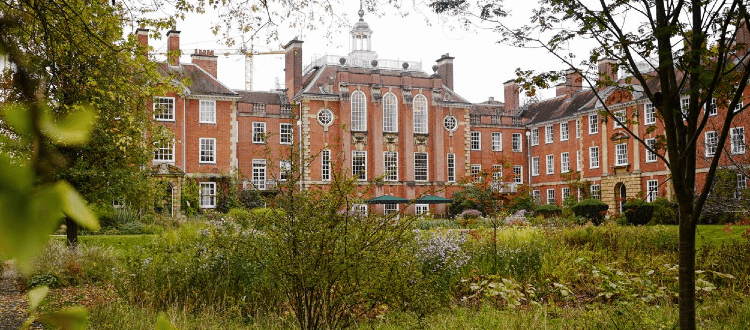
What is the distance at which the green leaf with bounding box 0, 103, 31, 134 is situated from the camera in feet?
1.38

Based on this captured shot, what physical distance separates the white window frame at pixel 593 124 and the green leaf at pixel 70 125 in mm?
39290

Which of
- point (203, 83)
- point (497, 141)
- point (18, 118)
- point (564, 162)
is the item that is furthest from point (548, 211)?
point (18, 118)

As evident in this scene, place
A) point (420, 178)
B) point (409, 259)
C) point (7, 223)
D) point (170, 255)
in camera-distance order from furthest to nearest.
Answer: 1. point (420, 178)
2. point (170, 255)
3. point (409, 259)
4. point (7, 223)

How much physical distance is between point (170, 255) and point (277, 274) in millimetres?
4035

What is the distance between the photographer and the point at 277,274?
5617mm

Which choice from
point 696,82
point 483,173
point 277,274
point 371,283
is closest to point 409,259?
point 371,283

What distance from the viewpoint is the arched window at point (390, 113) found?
129 ft

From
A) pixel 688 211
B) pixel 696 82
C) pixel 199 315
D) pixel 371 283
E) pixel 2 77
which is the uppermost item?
pixel 696 82

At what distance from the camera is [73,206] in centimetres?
37

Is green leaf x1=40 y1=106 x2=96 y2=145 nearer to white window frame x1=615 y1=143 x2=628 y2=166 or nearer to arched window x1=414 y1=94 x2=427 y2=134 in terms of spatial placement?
white window frame x1=615 y1=143 x2=628 y2=166

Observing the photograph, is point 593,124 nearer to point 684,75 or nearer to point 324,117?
point 324,117

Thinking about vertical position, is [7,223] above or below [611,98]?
below

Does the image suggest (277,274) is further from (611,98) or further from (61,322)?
(61,322)

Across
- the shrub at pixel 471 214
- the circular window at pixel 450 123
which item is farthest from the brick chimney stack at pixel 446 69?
the shrub at pixel 471 214
